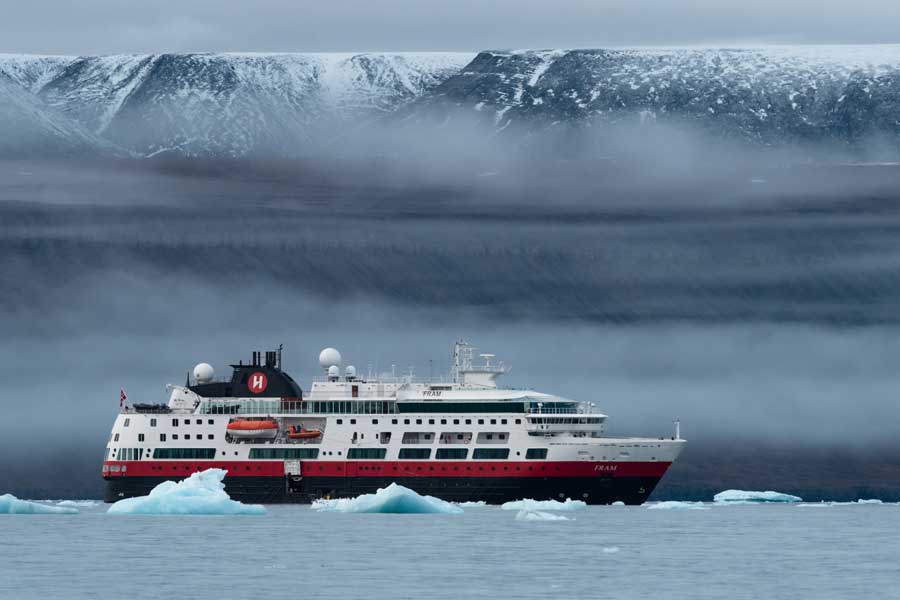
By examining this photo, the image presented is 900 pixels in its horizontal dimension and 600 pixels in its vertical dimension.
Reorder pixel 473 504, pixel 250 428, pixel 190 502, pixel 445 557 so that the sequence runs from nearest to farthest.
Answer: pixel 445 557 → pixel 190 502 → pixel 473 504 → pixel 250 428

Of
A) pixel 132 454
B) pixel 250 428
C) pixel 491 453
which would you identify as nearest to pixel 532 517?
pixel 491 453

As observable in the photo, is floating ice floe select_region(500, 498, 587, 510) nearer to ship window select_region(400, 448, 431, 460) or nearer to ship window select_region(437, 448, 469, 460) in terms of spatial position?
ship window select_region(437, 448, 469, 460)

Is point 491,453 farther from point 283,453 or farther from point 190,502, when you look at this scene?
point 190,502

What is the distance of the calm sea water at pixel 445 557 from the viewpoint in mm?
89562

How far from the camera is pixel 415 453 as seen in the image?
485 feet

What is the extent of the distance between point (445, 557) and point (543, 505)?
39468 millimetres

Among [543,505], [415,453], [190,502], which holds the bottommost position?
[190,502]

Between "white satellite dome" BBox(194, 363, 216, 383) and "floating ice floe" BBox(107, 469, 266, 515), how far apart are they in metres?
17.9

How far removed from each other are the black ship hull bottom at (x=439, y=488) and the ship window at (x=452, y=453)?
1462 millimetres

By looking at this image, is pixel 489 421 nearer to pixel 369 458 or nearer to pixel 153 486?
pixel 369 458

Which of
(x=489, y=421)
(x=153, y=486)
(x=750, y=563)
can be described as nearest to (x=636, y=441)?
(x=489, y=421)

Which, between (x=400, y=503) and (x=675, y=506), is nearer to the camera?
(x=400, y=503)

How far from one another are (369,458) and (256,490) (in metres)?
8.27

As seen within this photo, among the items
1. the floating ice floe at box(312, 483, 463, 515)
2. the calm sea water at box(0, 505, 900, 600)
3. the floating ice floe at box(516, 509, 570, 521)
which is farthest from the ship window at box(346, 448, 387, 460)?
the floating ice floe at box(516, 509, 570, 521)
